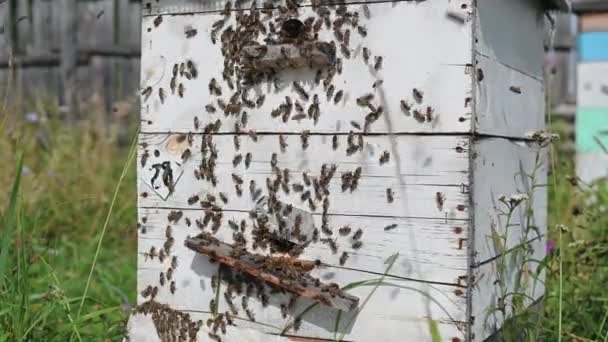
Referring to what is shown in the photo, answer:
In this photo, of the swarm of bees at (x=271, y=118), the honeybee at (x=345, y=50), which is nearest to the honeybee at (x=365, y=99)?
the swarm of bees at (x=271, y=118)

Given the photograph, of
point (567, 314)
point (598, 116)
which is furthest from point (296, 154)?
point (598, 116)

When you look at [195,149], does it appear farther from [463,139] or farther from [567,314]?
[567,314]

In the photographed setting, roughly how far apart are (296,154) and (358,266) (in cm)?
30

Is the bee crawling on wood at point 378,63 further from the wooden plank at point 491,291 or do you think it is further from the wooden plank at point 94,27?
the wooden plank at point 94,27

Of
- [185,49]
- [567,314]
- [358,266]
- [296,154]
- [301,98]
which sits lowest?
[567,314]

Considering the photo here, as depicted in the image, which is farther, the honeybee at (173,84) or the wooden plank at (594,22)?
the wooden plank at (594,22)

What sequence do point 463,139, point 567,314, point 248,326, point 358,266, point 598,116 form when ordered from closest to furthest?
1. point 463,139
2. point 358,266
3. point 248,326
4. point 567,314
5. point 598,116

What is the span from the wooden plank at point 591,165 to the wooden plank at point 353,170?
2972 mm

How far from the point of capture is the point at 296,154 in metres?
1.90

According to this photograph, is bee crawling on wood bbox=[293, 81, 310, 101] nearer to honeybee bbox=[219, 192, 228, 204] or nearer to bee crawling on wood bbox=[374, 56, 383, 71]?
bee crawling on wood bbox=[374, 56, 383, 71]

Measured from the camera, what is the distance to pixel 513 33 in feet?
6.90

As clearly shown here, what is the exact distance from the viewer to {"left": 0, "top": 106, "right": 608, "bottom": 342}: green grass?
200cm

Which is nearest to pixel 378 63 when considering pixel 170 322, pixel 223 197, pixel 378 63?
pixel 378 63

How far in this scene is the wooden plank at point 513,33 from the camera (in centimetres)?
182
